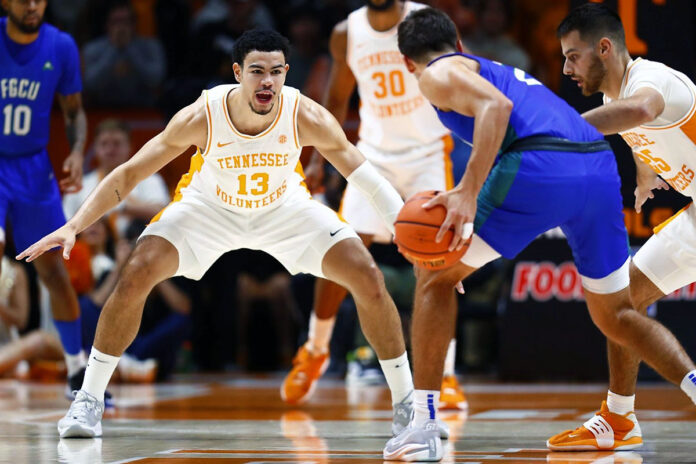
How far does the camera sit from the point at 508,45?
37.8ft

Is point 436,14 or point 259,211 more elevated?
point 436,14

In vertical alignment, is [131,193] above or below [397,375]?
above

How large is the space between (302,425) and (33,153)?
258cm

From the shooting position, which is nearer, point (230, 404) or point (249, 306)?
point (230, 404)

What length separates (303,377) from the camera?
24.4 ft

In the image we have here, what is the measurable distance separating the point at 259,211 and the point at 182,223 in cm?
40

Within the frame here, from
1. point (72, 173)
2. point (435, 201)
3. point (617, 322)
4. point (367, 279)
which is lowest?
point (617, 322)

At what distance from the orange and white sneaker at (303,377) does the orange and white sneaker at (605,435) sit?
8.12ft

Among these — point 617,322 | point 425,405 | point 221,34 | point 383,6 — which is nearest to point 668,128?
point 617,322

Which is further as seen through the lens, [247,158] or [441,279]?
[247,158]

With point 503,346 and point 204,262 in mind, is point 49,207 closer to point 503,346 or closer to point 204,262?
point 204,262

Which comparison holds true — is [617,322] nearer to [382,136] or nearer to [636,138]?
[636,138]

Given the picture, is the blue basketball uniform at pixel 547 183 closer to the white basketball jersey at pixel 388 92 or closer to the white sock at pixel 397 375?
the white sock at pixel 397 375

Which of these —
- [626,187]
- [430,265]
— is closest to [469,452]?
[430,265]
